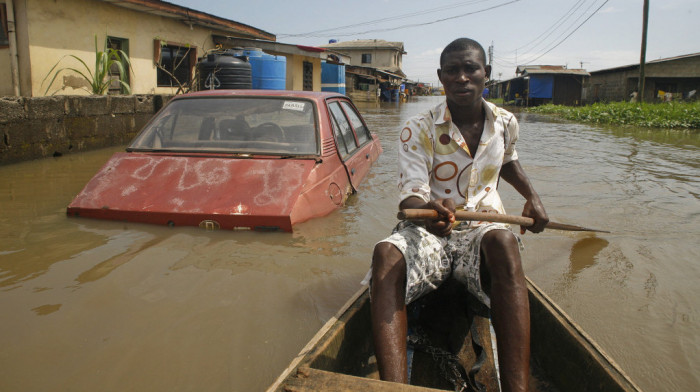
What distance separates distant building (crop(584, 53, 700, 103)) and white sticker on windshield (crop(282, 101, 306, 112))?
2646cm

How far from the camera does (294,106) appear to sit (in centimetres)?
448

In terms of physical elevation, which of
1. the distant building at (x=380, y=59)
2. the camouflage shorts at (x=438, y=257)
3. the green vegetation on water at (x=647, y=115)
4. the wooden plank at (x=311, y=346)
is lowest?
the wooden plank at (x=311, y=346)

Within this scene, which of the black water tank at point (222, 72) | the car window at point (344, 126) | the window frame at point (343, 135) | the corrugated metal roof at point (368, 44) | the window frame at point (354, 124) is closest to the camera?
the window frame at point (343, 135)

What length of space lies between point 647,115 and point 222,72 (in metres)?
16.4

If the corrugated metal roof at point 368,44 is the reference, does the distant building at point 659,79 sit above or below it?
below

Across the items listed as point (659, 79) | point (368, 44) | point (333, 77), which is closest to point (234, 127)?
point (333, 77)

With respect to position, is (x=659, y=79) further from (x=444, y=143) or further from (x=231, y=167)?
(x=444, y=143)

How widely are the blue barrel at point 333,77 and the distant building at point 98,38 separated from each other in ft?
22.4

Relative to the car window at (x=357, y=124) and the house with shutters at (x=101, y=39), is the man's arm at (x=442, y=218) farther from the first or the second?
the house with shutters at (x=101, y=39)

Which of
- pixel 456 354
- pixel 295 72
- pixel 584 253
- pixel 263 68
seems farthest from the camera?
pixel 295 72

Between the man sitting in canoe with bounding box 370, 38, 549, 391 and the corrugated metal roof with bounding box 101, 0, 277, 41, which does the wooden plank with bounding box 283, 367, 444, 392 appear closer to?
the man sitting in canoe with bounding box 370, 38, 549, 391

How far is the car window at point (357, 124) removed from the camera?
5866 millimetres

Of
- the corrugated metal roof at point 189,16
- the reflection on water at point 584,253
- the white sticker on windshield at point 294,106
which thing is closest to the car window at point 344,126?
the white sticker on windshield at point 294,106

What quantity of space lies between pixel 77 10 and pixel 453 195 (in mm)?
10375
